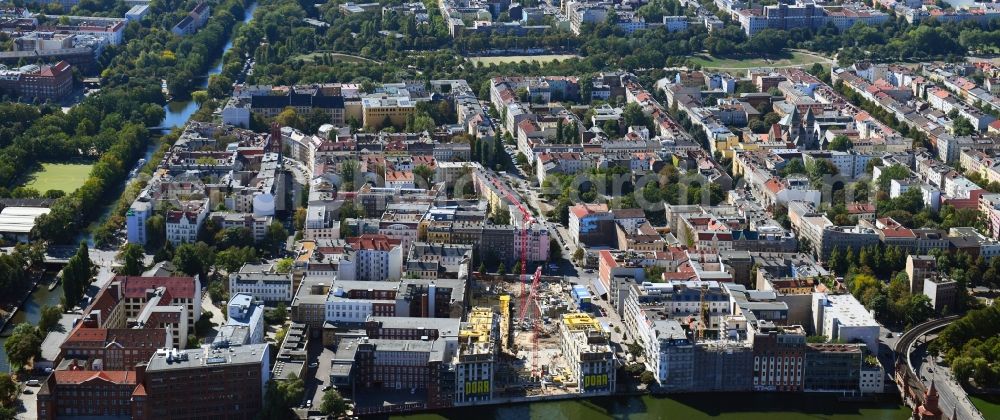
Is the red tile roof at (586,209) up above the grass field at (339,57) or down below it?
below

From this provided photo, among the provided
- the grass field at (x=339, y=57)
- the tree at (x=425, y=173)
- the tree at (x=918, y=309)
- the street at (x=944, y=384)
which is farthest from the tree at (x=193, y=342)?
the grass field at (x=339, y=57)

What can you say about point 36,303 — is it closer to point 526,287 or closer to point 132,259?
point 132,259

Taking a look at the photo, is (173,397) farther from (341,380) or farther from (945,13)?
(945,13)

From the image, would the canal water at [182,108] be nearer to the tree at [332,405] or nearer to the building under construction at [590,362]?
the building under construction at [590,362]

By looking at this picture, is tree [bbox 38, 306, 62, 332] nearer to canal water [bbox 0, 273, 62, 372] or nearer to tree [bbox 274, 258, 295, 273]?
canal water [bbox 0, 273, 62, 372]

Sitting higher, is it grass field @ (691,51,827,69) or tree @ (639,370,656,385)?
grass field @ (691,51,827,69)

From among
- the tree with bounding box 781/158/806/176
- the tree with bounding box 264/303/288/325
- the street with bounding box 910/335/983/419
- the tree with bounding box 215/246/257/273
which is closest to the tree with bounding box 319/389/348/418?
the tree with bounding box 264/303/288/325

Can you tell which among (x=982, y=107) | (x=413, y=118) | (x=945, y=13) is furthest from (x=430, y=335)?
(x=945, y=13)
